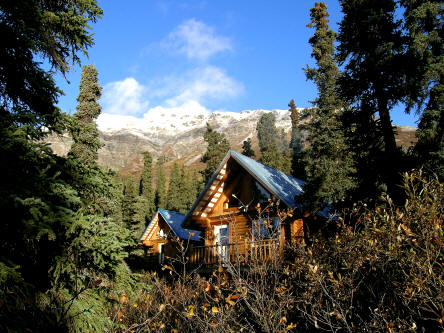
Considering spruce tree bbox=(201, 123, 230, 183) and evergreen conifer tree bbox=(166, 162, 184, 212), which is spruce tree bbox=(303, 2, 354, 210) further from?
evergreen conifer tree bbox=(166, 162, 184, 212)

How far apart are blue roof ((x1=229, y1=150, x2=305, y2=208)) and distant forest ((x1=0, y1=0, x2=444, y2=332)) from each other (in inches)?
77.1

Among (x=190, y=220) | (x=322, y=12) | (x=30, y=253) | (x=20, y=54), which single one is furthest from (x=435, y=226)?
(x=322, y=12)

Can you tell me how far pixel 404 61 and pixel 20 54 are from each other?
40.5 ft

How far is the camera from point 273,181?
17422 millimetres

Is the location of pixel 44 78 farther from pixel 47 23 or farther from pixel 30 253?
pixel 30 253

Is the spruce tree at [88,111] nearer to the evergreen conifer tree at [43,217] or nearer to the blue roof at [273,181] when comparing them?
the blue roof at [273,181]

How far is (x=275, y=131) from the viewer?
395 feet

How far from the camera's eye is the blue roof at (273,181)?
14.9m

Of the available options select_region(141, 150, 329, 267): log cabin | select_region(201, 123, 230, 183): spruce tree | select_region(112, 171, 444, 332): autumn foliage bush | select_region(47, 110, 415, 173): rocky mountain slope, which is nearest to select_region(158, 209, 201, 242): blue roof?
select_region(141, 150, 329, 267): log cabin

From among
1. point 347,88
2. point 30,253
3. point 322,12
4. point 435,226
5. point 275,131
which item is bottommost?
point 30,253

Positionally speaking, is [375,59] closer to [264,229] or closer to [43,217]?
[264,229]

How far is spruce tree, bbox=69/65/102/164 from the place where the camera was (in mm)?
18781

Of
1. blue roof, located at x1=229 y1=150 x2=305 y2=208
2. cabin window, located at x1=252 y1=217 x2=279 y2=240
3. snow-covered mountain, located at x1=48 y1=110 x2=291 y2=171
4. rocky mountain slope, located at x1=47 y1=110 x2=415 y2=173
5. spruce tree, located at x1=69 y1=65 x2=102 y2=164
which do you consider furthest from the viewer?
snow-covered mountain, located at x1=48 y1=110 x2=291 y2=171

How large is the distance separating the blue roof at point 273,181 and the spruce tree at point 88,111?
335 inches
